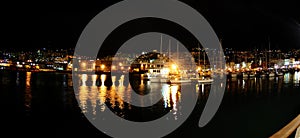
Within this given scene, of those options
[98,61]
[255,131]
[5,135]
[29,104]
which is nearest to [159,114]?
Result: [255,131]

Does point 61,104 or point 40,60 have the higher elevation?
point 40,60

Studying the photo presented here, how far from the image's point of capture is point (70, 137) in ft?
28.8

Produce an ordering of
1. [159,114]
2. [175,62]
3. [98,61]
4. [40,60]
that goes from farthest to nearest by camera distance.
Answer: [40,60], [98,61], [175,62], [159,114]

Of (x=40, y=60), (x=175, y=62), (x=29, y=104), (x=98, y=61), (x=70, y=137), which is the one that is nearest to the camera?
(x=70, y=137)

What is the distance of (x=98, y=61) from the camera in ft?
213

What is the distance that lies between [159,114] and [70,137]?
4497mm

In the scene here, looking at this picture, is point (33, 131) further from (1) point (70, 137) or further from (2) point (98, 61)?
(2) point (98, 61)

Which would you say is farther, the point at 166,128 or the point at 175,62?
the point at 175,62

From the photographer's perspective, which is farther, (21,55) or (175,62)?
(21,55)

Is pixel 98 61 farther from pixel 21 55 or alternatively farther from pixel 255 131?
pixel 255 131

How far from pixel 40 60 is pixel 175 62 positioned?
47894mm

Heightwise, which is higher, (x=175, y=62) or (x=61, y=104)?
(x=175, y=62)

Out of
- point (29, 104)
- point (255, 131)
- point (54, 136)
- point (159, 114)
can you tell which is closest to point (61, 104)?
point (29, 104)

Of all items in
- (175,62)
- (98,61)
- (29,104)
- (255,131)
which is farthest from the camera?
(98,61)
